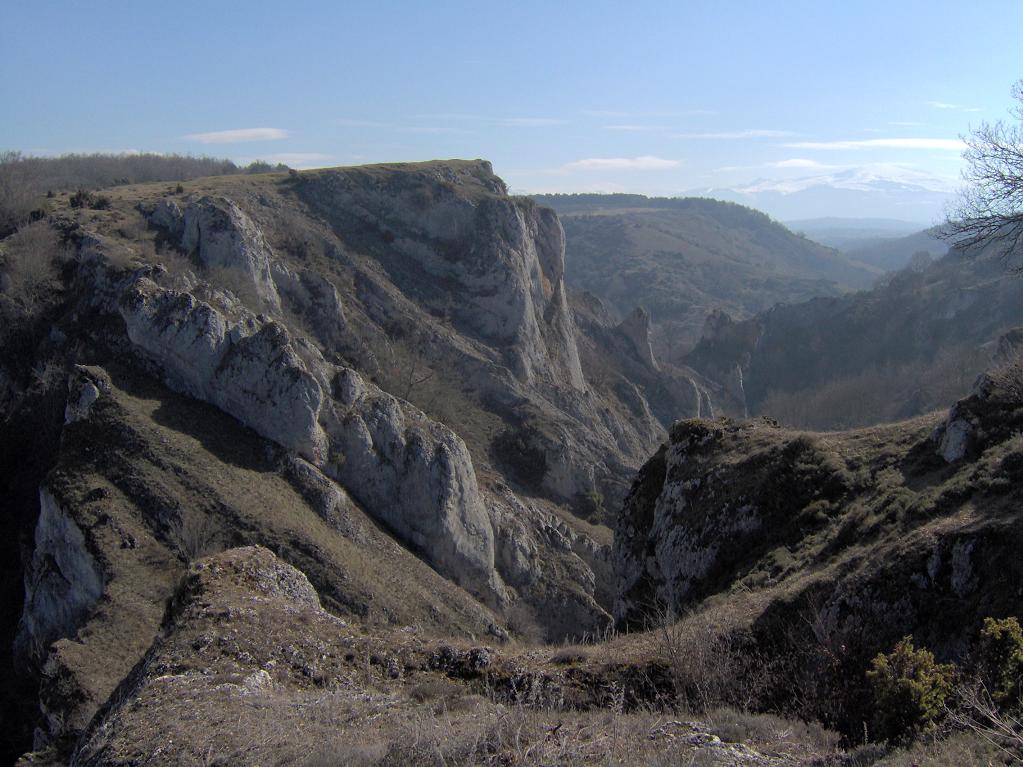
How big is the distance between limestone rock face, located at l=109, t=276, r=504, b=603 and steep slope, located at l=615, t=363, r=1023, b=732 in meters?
17.4

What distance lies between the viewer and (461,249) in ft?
223

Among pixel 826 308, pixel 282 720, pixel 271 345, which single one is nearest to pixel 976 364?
pixel 826 308

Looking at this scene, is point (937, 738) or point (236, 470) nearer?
point (937, 738)

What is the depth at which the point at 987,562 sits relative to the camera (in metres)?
9.58

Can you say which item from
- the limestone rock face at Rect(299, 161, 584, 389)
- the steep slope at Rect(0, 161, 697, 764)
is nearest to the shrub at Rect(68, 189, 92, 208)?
the steep slope at Rect(0, 161, 697, 764)

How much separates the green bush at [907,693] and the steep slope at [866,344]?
239 feet

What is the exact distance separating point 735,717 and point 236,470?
27.8m

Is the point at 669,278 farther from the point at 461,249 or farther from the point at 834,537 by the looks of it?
the point at 834,537

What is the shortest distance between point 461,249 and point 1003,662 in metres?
63.6

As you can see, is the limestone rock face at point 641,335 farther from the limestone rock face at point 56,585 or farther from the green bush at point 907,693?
the green bush at point 907,693

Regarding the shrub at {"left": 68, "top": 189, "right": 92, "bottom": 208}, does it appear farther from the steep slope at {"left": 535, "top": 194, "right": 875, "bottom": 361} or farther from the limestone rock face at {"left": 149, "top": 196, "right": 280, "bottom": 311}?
the steep slope at {"left": 535, "top": 194, "right": 875, "bottom": 361}

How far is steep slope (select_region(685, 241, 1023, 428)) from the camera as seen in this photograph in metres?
79.5

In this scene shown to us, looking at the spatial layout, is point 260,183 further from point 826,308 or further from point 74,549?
point 826,308

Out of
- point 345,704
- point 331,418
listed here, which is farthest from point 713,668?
point 331,418
